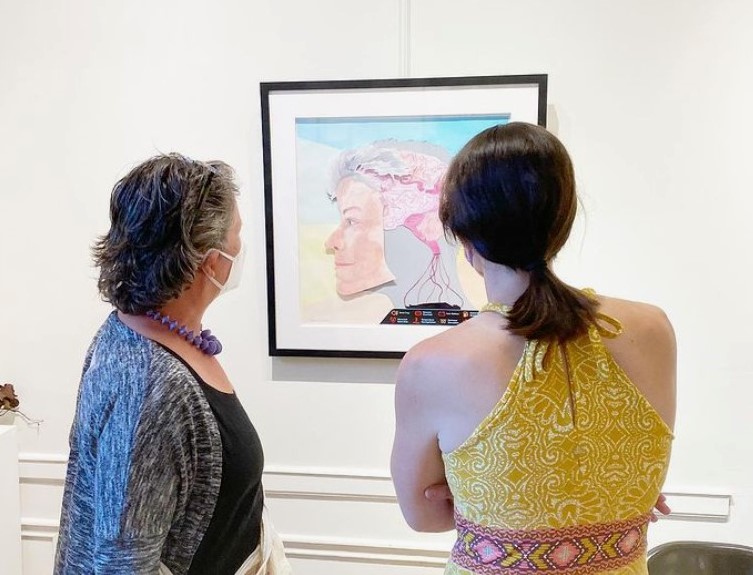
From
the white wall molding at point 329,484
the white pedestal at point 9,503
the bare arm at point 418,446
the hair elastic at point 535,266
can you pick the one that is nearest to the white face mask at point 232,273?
the bare arm at point 418,446

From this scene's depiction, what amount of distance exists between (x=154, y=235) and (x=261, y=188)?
82cm

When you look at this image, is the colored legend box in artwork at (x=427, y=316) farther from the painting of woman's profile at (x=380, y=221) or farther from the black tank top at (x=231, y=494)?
the black tank top at (x=231, y=494)

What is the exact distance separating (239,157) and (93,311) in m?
0.68

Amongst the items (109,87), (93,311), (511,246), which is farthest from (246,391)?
(511,246)

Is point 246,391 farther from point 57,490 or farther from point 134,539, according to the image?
point 134,539

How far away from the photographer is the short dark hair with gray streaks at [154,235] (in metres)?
1.00

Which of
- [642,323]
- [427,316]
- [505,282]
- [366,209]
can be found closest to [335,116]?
[366,209]

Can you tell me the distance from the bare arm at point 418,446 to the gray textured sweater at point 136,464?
0.99ft

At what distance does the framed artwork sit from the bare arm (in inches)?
31.1

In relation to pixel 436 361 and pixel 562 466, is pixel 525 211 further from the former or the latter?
pixel 562 466

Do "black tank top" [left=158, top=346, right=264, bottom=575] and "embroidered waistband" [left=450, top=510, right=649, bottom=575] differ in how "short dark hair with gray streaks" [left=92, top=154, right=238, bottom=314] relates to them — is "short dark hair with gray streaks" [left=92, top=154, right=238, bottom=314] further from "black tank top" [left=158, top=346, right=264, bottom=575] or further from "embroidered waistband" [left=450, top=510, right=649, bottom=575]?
"embroidered waistband" [left=450, top=510, right=649, bottom=575]

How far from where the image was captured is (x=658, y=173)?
5.45ft

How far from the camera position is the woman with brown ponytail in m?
0.81

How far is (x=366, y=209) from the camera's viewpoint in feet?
5.66
